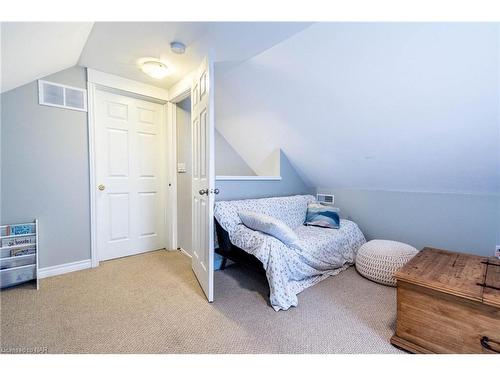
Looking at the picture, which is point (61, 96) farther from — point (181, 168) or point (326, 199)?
point (326, 199)

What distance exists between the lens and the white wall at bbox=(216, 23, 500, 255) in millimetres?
1459

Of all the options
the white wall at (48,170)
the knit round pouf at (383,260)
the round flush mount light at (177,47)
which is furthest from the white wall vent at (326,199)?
the white wall at (48,170)

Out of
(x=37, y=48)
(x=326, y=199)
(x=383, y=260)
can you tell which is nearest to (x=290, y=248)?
(x=383, y=260)

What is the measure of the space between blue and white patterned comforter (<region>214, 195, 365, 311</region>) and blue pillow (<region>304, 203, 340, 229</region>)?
0.08 meters

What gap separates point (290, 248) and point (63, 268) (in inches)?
90.5

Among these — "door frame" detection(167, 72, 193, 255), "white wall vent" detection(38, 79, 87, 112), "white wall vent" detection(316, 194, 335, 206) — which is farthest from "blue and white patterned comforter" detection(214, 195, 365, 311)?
"white wall vent" detection(38, 79, 87, 112)

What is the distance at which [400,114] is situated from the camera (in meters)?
1.86

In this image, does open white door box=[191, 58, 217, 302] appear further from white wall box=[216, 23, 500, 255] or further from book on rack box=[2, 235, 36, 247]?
book on rack box=[2, 235, 36, 247]

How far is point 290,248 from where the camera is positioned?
1968 millimetres

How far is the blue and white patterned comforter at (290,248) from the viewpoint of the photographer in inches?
69.9

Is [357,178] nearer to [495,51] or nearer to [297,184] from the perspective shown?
[297,184]

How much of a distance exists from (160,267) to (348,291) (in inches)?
76.5

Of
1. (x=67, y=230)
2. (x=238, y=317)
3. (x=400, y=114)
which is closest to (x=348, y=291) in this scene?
(x=238, y=317)

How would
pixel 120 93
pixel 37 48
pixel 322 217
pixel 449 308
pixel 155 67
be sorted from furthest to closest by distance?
pixel 322 217
pixel 120 93
pixel 155 67
pixel 37 48
pixel 449 308
